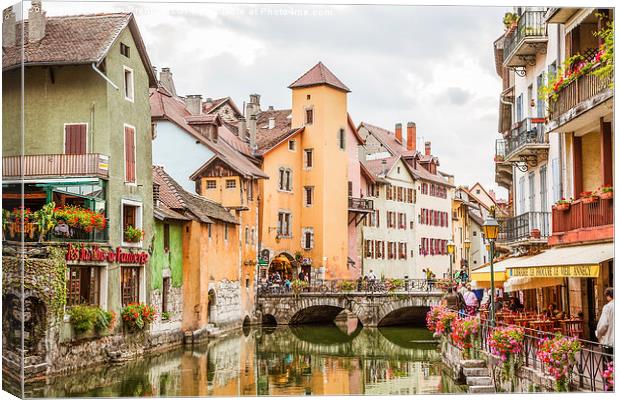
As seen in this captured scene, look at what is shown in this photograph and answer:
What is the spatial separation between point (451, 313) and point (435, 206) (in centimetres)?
657

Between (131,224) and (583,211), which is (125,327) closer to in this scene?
(131,224)

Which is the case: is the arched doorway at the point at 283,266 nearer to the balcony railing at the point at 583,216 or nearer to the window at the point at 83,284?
the window at the point at 83,284

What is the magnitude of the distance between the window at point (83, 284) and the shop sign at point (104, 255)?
0.28m

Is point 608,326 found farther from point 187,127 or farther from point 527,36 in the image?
point 187,127

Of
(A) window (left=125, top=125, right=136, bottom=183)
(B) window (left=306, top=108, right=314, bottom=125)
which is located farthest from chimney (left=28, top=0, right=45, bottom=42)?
(B) window (left=306, top=108, right=314, bottom=125)

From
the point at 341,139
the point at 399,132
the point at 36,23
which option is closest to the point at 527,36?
the point at 399,132

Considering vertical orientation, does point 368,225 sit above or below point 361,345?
above

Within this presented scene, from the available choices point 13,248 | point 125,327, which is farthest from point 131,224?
point 13,248

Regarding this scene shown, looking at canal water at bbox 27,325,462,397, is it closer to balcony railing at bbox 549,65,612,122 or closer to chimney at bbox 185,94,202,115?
chimney at bbox 185,94,202,115

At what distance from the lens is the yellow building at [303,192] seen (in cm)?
3005

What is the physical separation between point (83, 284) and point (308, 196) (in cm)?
1092

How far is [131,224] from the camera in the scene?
23500 millimetres

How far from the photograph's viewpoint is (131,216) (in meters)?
23.4

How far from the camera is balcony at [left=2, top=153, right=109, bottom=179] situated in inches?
619
